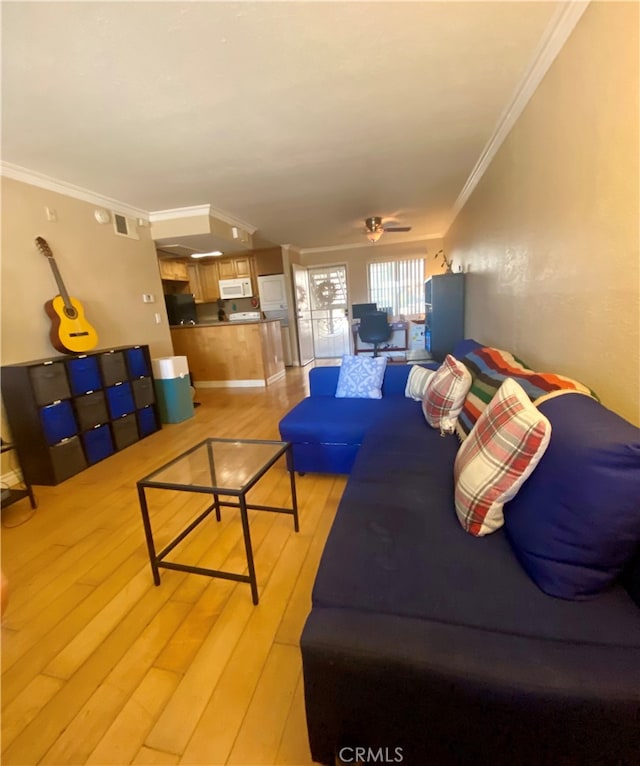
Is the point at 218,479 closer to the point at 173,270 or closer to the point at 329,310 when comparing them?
the point at 173,270

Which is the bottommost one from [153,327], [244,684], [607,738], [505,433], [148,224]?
[244,684]

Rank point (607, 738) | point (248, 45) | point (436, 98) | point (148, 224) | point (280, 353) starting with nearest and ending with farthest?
point (607, 738) → point (248, 45) → point (436, 98) → point (148, 224) → point (280, 353)

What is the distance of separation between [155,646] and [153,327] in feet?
11.2

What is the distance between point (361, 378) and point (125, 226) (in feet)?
9.64

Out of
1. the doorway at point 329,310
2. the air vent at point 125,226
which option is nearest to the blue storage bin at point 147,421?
the air vent at point 125,226

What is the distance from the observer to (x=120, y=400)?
306 cm

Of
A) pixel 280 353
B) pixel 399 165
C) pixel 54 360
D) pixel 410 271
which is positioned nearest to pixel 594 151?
pixel 399 165

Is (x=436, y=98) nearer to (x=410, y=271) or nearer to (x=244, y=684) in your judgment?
(x=244, y=684)

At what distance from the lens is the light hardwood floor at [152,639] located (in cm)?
97

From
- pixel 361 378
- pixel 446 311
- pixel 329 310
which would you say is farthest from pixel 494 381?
pixel 329 310

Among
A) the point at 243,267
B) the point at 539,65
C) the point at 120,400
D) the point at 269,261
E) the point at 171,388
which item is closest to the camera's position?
the point at 539,65

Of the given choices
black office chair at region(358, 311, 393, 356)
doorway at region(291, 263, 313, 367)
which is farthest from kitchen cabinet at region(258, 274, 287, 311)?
black office chair at region(358, 311, 393, 356)

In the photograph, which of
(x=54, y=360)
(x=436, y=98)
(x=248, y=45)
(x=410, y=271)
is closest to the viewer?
(x=248, y=45)

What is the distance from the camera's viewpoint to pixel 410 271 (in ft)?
22.3
